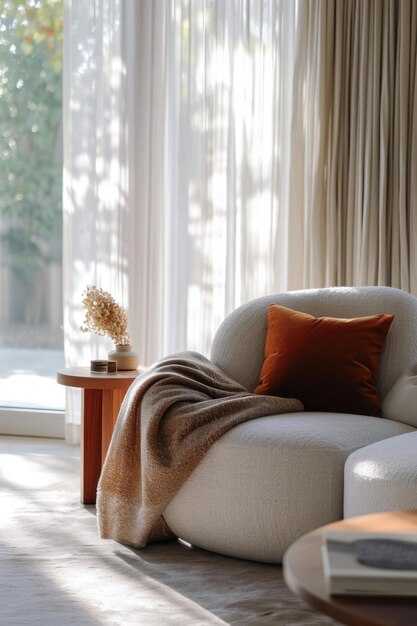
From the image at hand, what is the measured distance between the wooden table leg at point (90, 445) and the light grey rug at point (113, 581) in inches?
3.6

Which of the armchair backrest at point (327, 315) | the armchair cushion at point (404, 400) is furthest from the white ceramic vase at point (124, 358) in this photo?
the armchair cushion at point (404, 400)

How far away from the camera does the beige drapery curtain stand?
4129 millimetres

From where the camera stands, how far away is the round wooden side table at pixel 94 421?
3646 millimetres

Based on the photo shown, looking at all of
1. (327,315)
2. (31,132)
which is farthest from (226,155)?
(327,315)

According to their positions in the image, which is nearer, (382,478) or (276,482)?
(382,478)

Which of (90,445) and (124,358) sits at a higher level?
(124,358)

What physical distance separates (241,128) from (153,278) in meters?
0.87

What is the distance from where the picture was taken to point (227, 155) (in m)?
4.51

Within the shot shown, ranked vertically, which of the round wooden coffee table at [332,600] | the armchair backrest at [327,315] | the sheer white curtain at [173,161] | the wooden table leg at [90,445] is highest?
the sheer white curtain at [173,161]

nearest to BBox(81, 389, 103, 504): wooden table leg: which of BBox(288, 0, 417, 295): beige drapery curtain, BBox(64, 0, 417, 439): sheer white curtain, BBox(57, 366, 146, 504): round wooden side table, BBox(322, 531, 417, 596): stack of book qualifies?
BBox(57, 366, 146, 504): round wooden side table

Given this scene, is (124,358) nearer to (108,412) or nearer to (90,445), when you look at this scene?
(108,412)

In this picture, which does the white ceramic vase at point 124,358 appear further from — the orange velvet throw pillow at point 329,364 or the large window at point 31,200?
the large window at point 31,200

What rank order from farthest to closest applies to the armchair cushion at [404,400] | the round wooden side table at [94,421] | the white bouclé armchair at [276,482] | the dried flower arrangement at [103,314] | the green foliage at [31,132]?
the green foliage at [31,132] → the dried flower arrangement at [103,314] → the round wooden side table at [94,421] → the armchair cushion at [404,400] → the white bouclé armchair at [276,482]

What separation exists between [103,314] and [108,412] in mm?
413
